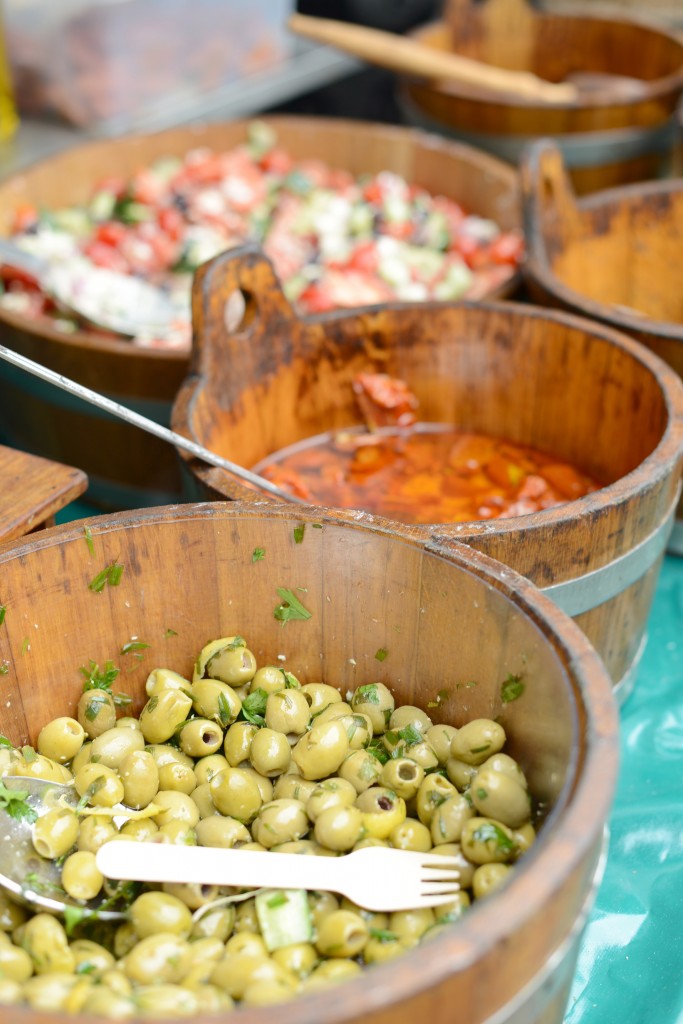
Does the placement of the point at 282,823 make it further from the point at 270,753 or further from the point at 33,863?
the point at 33,863

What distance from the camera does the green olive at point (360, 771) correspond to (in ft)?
5.16

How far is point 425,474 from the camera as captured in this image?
2.51 meters

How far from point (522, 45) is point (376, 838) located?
454 cm

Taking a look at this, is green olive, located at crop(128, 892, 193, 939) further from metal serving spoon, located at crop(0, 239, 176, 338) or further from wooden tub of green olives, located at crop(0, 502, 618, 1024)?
metal serving spoon, located at crop(0, 239, 176, 338)

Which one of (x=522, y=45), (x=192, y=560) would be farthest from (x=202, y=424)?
(x=522, y=45)

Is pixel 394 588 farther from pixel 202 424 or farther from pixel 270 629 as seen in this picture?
pixel 202 424

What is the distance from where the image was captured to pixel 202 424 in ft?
7.13

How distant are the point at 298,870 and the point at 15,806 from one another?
0.44 meters

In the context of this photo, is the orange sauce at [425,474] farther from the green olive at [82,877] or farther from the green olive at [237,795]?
the green olive at [82,877]

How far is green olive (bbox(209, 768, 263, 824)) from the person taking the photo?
1.56 m

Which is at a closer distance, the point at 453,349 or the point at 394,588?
the point at 394,588

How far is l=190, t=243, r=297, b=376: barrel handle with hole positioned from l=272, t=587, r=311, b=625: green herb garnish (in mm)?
662

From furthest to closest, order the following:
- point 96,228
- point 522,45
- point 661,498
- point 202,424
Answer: point 522,45 < point 96,228 < point 202,424 < point 661,498

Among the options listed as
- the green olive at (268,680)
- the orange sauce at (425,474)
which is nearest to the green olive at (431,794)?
the green olive at (268,680)
